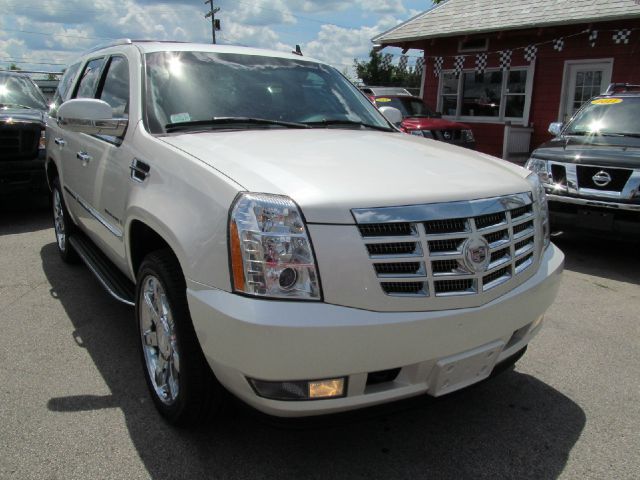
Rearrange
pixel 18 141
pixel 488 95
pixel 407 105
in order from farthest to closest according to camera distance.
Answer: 1. pixel 488 95
2. pixel 407 105
3. pixel 18 141

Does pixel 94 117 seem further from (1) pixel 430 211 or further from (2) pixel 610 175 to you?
(2) pixel 610 175

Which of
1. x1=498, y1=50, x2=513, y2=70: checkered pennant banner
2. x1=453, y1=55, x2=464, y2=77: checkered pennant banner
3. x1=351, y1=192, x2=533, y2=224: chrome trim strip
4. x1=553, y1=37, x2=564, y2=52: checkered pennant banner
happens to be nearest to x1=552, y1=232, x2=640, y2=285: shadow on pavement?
x1=351, y1=192, x2=533, y2=224: chrome trim strip

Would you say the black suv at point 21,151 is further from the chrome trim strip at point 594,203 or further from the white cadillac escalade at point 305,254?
the chrome trim strip at point 594,203

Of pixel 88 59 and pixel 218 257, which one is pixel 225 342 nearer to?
pixel 218 257

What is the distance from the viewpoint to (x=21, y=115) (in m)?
7.72

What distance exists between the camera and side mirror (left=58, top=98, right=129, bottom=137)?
3.13 metres

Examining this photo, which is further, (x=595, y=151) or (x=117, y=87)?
(x=595, y=151)

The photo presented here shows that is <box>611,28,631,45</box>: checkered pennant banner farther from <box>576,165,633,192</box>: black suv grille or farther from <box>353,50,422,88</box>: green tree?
<box>353,50,422,88</box>: green tree

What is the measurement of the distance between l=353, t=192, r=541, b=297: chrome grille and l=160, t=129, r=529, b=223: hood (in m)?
0.05

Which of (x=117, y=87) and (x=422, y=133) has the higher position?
(x=117, y=87)

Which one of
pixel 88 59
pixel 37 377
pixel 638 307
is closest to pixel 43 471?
pixel 37 377

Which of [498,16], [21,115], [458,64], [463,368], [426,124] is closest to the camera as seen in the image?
[463,368]

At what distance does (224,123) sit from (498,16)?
41.2ft

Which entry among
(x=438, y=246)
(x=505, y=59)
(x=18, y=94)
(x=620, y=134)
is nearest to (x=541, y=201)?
(x=438, y=246)
